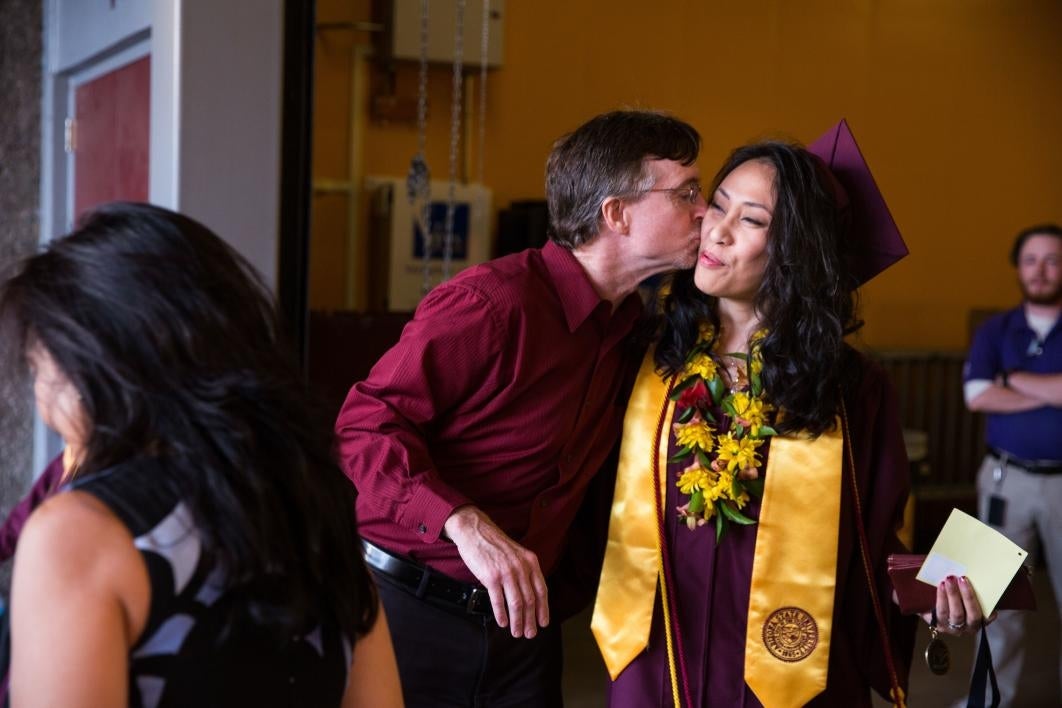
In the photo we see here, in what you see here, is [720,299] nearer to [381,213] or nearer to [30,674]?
[30,674]

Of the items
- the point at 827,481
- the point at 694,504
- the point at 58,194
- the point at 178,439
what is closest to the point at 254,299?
the point at 178,439

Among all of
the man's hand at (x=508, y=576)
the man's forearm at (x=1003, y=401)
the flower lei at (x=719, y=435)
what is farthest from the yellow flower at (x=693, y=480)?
the man's forearm at (x=1003, y=401)

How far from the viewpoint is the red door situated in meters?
3.36

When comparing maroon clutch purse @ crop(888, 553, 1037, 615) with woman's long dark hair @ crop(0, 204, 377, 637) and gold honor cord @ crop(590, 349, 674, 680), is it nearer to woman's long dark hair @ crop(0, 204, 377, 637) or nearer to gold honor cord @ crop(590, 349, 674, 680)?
gold honor cord @ crop(590, 349, 674, 680)

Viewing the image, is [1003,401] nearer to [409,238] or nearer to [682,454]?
[682,454]

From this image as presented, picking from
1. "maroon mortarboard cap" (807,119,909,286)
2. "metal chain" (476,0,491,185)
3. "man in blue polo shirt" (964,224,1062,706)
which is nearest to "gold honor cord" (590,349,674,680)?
"maroon mortarboard cap" (807,119,909,286)

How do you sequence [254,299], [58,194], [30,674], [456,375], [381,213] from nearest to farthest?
[30,674] < [254,299] < [456,375] < [58,194] < [381,213]

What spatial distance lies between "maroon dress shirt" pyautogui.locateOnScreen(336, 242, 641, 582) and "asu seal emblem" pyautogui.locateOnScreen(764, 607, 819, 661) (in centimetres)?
38

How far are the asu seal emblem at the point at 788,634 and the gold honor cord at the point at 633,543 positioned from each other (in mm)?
196

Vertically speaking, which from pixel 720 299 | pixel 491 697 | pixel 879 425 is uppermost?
pixel 720 299

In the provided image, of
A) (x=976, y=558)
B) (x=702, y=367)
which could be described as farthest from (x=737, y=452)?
(x=976, y=558)

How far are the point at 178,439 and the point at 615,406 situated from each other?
3.89 feet

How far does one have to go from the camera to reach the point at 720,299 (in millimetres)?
2082

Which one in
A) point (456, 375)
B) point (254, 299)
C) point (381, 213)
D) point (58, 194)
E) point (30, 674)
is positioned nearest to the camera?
point (30, 674)
